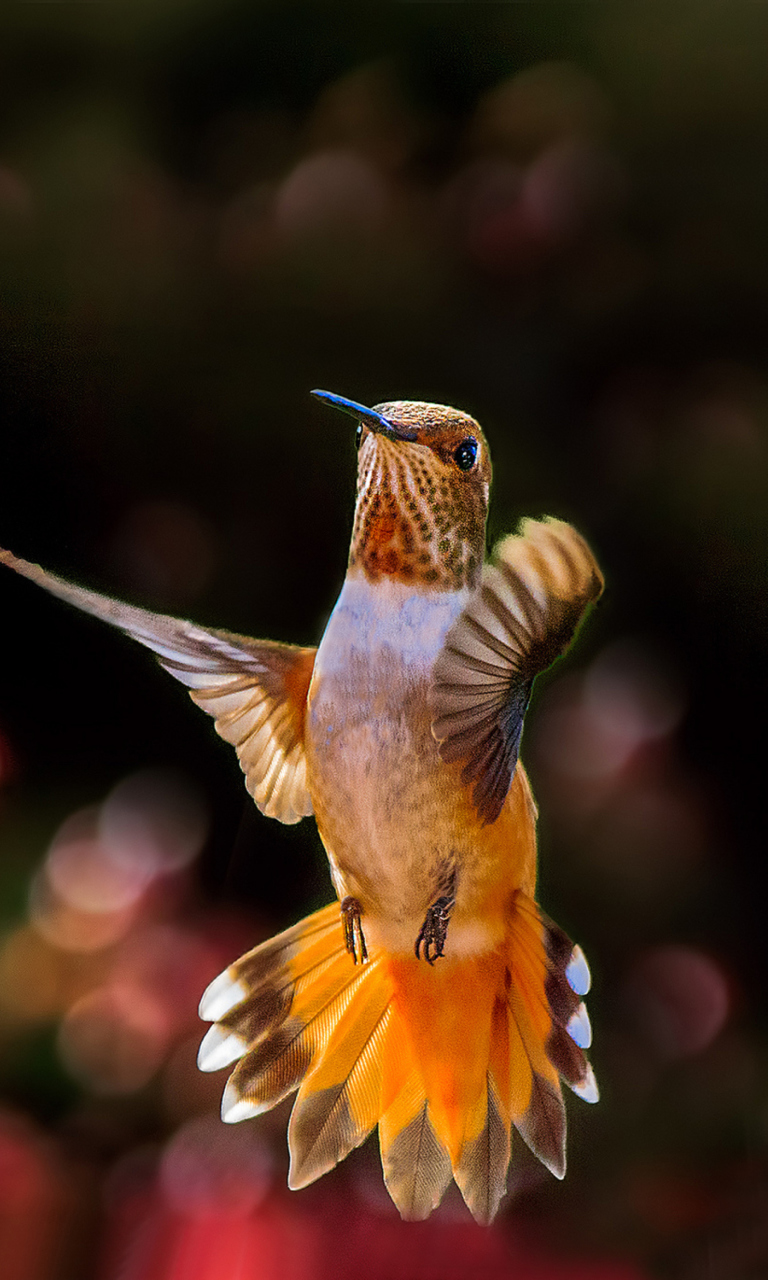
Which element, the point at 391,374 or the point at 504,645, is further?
the point at 391,374

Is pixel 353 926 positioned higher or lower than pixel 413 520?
lower

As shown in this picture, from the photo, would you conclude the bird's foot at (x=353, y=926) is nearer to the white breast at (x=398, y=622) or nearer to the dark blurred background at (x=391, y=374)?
the white breast at (x=398, y=622)

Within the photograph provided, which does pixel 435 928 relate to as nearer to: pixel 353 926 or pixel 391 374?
pixel 353 926

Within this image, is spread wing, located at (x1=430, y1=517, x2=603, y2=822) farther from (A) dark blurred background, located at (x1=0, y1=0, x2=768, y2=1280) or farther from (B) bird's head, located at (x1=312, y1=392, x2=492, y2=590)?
(A) dark blurred background, located at (x1=0, y1=0, x2=768, y2=1280)

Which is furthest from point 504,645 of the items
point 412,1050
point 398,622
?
point 412,1050

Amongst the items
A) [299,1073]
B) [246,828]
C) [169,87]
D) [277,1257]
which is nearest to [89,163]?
[169,87]

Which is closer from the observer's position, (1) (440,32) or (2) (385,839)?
(2) (385,839)

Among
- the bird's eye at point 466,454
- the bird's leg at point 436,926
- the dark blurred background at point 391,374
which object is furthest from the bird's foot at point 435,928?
the dark blurred background at point 391,374

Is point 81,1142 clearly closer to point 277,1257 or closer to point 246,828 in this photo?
point 277,1257
